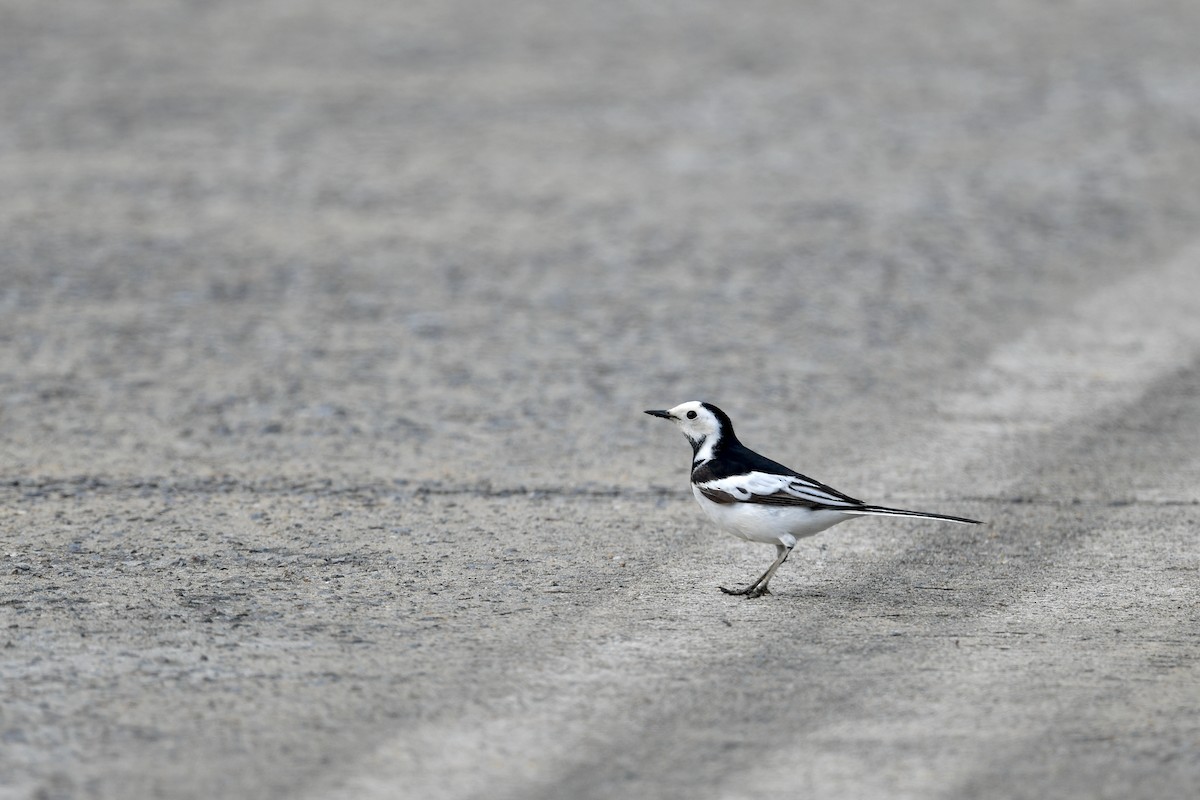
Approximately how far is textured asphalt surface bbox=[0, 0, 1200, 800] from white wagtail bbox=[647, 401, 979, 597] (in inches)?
11.1

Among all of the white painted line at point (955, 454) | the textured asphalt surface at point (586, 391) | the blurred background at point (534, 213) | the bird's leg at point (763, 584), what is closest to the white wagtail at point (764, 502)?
the bird's leg at point (763, 584)

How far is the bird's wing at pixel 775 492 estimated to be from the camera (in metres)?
5.82

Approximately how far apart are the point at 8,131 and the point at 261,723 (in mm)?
10870

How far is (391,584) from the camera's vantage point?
5961 mm

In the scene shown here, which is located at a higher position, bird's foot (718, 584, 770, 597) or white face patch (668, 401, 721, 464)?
white face patch (668, 401, 721, 464)

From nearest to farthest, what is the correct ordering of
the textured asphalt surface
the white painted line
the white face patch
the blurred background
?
the white painted line < the textured asphalt surface < the white face patch < the blurred background

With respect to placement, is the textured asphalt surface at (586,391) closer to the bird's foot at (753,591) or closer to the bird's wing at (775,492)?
the bird's foot at (753,591)

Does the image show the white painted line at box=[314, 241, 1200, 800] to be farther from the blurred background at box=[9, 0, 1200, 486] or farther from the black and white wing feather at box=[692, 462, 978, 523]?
the black and white wing feather at box=[692, 462, 978, 523]

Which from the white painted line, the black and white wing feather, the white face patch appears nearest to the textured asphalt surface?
the white painted line

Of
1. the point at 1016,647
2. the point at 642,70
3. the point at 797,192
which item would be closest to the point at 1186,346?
the point at 797,192

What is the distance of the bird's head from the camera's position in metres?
6.24

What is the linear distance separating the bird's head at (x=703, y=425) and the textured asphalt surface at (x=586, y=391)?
19.9 inches

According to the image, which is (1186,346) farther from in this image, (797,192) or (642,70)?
(642,70)

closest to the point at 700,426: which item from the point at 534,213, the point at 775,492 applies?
the point at 775,492
